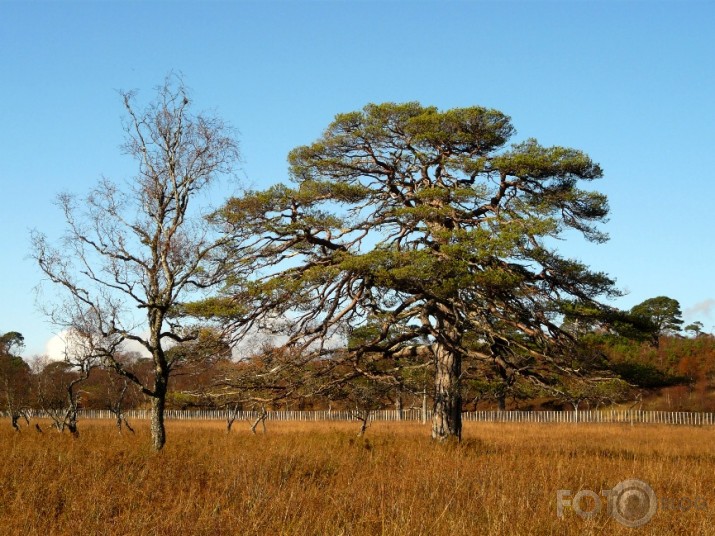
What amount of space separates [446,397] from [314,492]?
24.6 ft

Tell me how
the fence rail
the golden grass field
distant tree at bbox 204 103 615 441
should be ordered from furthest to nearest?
the fence rail → distant tree at bbox 204 103 615 441 → the golden grass field

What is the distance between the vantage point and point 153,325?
14414mm

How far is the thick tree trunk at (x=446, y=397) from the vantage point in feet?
51.2

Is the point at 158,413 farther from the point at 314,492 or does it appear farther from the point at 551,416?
the point at 551,416

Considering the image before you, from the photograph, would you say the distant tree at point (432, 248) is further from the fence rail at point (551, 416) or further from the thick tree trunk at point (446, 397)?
the fence rail at point (551, 416)

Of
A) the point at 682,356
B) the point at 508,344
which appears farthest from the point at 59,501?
the point at 682,356

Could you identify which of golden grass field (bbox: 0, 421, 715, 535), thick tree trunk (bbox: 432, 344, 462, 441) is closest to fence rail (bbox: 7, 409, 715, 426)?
thick tree trunk (bbox: 432, 344, 462, 441)

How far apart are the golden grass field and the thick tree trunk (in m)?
2.35

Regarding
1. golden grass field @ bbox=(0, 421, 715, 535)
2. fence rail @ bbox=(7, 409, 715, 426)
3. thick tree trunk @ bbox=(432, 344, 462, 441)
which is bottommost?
fence rail @ bbox=(7, 409, 715, 426)

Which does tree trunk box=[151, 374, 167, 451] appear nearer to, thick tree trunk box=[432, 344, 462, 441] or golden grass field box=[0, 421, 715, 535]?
golden grass field box=[0, 421, 715, 535]

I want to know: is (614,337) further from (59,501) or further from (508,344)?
(59,501)

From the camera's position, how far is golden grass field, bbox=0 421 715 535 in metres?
6.92

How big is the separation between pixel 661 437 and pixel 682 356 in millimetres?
24658

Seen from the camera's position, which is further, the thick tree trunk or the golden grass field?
the thick tree trunk
